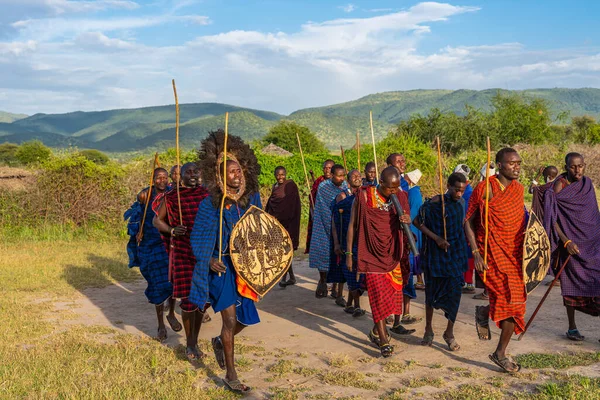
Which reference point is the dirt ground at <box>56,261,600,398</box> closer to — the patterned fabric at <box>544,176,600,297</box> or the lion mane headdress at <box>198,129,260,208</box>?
the patterned fabric at <box>544,176,600,297</box>

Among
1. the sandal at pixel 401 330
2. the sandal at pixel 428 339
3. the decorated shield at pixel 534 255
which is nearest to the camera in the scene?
the decorated shield at pixel 534 255

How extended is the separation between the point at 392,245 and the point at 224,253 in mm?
1888

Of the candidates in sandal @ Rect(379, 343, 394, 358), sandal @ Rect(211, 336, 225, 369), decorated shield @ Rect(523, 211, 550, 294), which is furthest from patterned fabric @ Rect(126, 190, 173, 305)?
decorated shield @ Rect(523, 211, 550, 294)

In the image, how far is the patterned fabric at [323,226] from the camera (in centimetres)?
886

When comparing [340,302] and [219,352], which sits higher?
[219,352]

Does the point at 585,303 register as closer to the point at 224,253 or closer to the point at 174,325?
the point at 224,253

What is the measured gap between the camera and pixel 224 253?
5.16 metres

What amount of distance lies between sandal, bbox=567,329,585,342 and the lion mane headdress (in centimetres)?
354

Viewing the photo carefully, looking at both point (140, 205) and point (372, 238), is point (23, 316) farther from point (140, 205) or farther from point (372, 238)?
point (372, 238)

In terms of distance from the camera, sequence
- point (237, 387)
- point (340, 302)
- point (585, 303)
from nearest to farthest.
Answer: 1. point (237, 387)
2. point (585, 303)
3. point (340, 302)

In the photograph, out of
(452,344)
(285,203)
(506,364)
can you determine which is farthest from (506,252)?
(285,203)

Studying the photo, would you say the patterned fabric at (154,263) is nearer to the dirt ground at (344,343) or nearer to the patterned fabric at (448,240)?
the dirt ground at (344,343)

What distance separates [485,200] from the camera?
18.1 ft

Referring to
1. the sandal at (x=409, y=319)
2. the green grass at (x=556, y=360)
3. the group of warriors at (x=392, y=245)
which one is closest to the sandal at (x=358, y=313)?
the group of warriors at (x=392, y=245)
